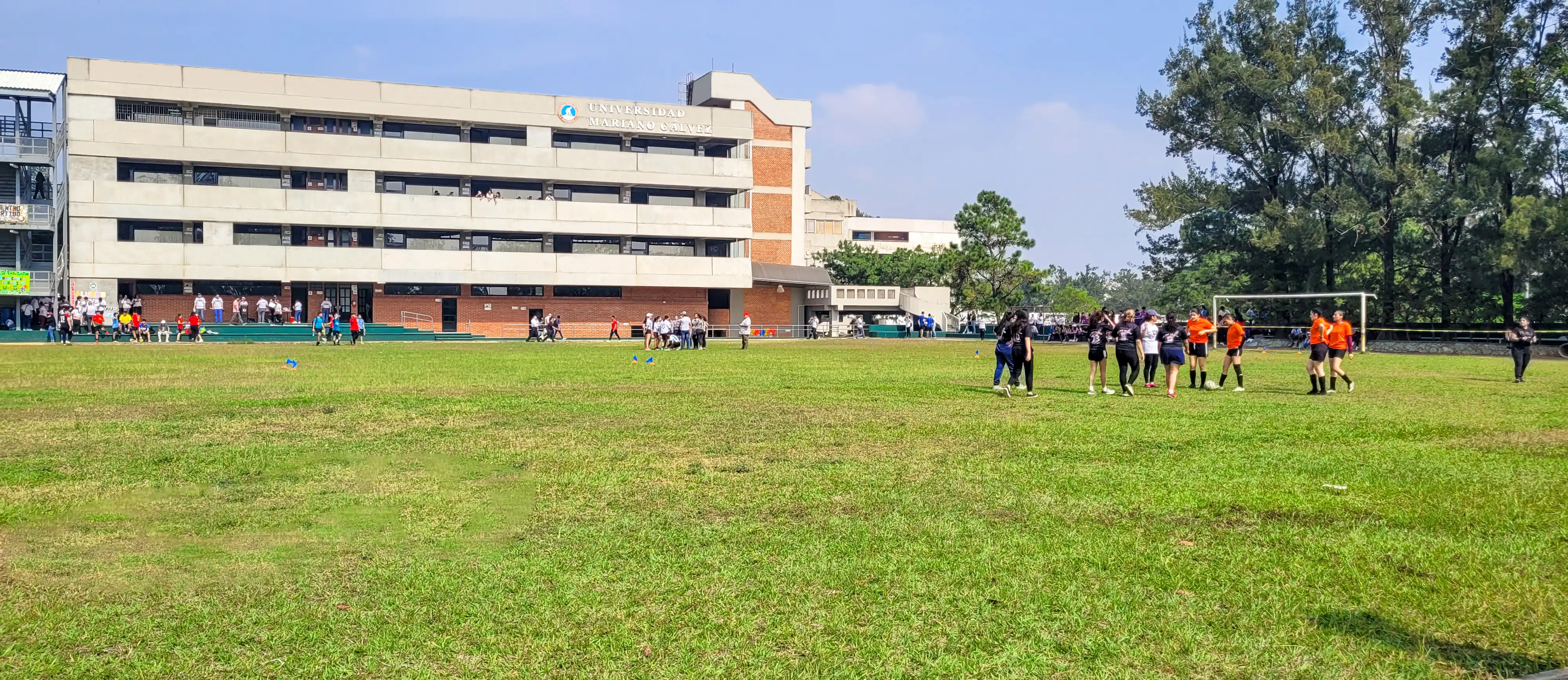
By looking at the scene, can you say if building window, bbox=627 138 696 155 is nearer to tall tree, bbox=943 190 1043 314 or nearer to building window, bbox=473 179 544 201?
building window, bbox=473 179 544 201

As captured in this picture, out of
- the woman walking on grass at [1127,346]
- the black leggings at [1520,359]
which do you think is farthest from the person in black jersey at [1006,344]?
the black leggings at [1520,359]

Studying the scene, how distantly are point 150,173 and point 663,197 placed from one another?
98.6ft

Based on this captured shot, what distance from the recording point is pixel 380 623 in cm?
555

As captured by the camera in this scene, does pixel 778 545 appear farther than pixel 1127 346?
No

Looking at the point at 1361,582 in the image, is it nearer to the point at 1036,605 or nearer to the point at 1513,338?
the point at 1036,605

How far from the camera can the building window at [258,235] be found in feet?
224

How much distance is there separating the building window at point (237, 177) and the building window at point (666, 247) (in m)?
21.7

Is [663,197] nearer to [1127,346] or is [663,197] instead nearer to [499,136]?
[499,136]

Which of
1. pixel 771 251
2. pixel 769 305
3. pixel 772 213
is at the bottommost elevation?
pixel 769 305

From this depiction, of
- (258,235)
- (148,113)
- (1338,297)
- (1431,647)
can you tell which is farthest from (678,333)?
(1431,647)

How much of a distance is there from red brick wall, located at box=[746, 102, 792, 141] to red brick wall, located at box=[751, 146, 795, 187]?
711 mm

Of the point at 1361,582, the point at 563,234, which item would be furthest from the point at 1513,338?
the point at 563,234

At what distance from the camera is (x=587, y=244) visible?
76062 mm

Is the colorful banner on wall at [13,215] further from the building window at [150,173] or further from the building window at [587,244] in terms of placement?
the building window at [587,244]
